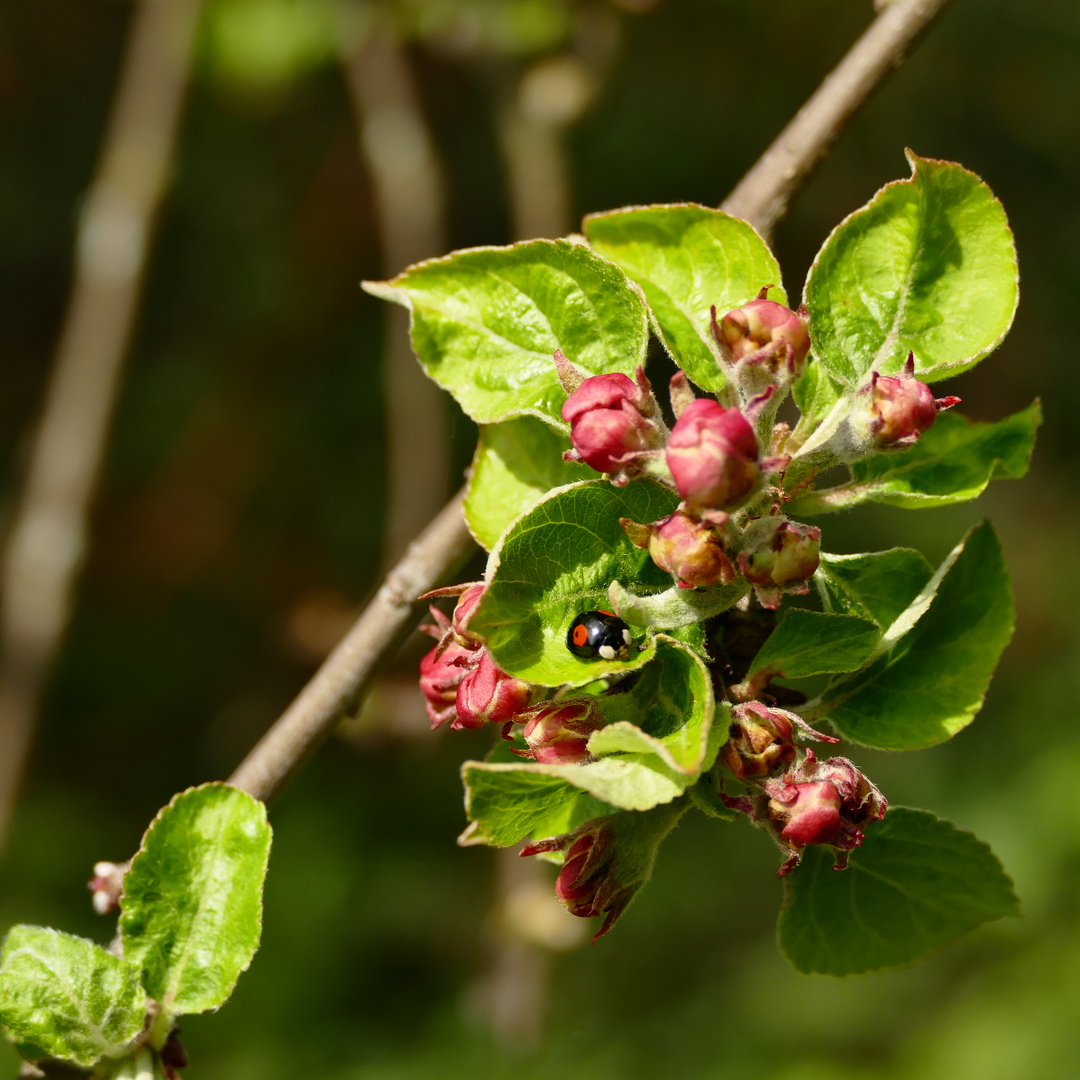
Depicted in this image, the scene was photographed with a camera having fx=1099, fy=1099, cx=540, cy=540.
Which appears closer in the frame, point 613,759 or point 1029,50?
point 613,759

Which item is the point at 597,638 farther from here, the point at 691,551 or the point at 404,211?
the point at 404,211

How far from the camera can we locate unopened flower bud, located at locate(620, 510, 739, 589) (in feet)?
2.13

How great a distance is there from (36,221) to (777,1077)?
4024 millimetres

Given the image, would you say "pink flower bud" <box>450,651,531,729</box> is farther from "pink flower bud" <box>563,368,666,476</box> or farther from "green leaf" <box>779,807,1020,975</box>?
"green leaf" <box>779,807,1020,975</box>

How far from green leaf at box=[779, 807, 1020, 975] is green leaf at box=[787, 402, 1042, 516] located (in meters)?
0.24

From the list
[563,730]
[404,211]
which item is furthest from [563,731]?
[404,211]

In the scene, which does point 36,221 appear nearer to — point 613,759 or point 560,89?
point 560,89

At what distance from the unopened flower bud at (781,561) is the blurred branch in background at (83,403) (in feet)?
4.21

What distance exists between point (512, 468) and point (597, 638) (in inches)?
9.1

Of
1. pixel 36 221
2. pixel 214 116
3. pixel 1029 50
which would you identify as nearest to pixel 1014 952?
pixel 1029 50

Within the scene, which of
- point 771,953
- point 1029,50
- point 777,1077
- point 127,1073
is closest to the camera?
point 127,1073

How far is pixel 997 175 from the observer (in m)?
4.24

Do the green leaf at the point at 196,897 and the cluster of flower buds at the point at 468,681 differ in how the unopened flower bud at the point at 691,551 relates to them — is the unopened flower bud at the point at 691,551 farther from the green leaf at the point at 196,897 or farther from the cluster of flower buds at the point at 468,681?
the green leaf at the point at 196,897

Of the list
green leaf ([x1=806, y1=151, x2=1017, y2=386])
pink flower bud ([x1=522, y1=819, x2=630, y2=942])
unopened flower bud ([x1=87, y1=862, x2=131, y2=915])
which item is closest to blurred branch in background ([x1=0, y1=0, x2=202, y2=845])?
unopened flower bud ([x1=87, y1=862, x2=131, y2=915])
